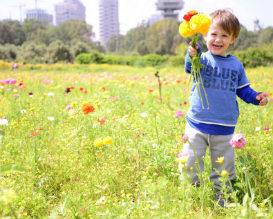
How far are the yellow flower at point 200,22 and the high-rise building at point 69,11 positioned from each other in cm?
14347

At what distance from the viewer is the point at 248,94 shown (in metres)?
1.87

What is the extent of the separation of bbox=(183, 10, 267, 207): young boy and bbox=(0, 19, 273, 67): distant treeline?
12.0 m

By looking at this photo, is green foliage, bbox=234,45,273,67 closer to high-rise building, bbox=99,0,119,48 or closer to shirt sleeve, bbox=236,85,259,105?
shirt sleeve, bbox=236,85,259,105

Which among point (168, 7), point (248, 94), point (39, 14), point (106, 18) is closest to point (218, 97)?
point (248, 94)

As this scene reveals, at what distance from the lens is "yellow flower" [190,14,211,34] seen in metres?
1.24

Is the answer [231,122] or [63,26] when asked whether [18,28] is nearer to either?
[63,26]

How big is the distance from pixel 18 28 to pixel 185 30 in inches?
2257

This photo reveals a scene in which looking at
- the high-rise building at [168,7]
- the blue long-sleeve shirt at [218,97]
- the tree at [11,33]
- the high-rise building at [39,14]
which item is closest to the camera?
the blue long-sleeve shirt at [218,97]

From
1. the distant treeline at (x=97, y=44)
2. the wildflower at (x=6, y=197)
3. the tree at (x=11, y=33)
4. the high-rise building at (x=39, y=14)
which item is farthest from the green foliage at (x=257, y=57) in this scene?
the high-rise building at (x=39, y=14)

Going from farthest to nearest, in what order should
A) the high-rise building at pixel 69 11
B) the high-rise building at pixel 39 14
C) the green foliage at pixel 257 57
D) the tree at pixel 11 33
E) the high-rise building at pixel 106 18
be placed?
the high-rise building at pixel 106 18 → the high-rise building at pixel 69 11 → the high-rise building at pixel 39 14 → the tree at pixel 11 33 → the green foliage at pixel 257 57

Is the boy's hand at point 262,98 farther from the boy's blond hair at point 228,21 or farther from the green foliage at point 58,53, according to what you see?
the green foliage at point 58,53

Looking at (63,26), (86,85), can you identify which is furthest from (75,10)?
(86,85)

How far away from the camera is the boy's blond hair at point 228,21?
5.73 ft

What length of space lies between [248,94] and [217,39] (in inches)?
18.2
